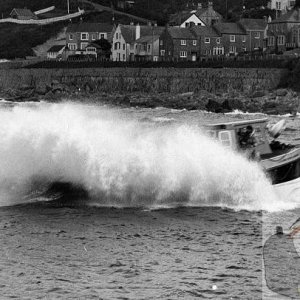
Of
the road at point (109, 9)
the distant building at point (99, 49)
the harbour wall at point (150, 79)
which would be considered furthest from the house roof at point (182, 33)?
the road at point (109, 9)

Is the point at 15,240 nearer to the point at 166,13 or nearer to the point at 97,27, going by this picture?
the point at 97,27

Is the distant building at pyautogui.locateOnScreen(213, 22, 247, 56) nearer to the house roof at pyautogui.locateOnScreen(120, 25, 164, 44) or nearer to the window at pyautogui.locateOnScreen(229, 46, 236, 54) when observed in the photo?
the window at pyautogui.locateOnScreen(229, 46, 236, 54)

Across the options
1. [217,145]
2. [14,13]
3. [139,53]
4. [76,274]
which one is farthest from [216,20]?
[76,274]

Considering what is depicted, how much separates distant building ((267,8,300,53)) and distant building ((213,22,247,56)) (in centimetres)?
380

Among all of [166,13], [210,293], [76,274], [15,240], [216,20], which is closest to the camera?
[210,293]

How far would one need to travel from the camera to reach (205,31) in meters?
118

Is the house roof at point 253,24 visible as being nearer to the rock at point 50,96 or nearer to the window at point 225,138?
the rock at point 50,96

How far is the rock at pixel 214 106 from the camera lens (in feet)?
240

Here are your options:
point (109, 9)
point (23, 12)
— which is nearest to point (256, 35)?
point (109, 9)

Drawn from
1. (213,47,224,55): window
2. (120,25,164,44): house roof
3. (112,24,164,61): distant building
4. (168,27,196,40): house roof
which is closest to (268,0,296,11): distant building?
(213,47,224,55): window

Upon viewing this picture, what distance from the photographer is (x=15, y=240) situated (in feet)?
73.2

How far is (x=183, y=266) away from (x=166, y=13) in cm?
14652

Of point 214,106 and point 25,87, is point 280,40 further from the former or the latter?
point 214,106

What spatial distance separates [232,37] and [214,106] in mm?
47012
